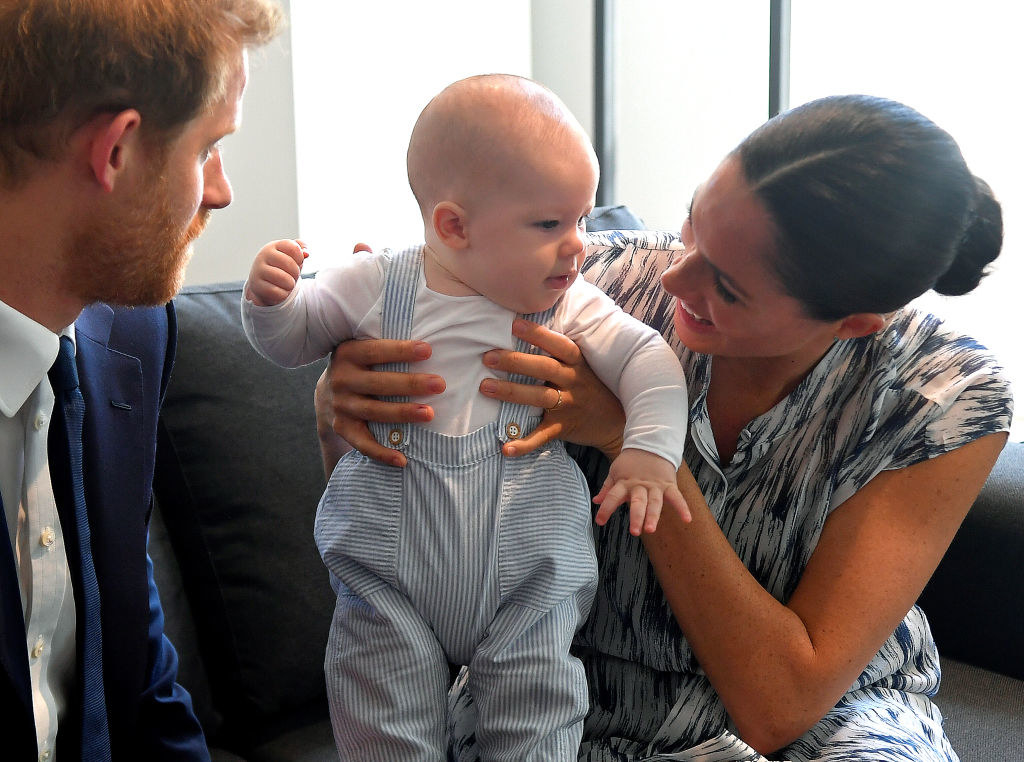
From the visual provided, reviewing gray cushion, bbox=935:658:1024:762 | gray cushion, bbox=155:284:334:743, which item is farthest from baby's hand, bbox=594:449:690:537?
gray cushion, bbox=935:658:1024:762

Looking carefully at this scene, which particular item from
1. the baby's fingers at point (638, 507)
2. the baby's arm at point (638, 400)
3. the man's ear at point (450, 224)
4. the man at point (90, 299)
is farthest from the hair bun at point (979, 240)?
the man at point (90, 299)

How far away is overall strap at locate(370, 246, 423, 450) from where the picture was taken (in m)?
1.25

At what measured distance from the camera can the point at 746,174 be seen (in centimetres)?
122

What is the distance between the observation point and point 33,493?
45.6 inches

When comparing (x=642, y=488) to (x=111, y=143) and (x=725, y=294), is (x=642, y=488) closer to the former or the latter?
(x=725, y=294)

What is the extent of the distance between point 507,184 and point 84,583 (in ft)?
2.21

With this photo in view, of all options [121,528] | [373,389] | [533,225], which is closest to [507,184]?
[533,225]

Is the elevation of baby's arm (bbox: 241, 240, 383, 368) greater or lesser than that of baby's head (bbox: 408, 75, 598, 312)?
lesser

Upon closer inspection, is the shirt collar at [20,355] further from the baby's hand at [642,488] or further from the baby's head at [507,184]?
the baby's hand at [642,488]

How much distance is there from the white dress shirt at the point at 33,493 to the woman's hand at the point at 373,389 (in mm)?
326

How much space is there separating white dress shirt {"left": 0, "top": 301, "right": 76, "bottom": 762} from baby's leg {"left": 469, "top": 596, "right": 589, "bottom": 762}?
0.49m

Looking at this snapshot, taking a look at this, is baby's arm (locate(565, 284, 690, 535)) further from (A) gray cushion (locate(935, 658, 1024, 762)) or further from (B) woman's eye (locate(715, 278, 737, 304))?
(A) gray cushion (locate(935, 658, 1024, 762))

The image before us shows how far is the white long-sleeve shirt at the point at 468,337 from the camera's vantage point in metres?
1.21

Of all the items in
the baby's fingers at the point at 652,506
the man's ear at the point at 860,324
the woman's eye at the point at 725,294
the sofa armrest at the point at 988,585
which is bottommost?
the sofa armrest at the point at 988,585
